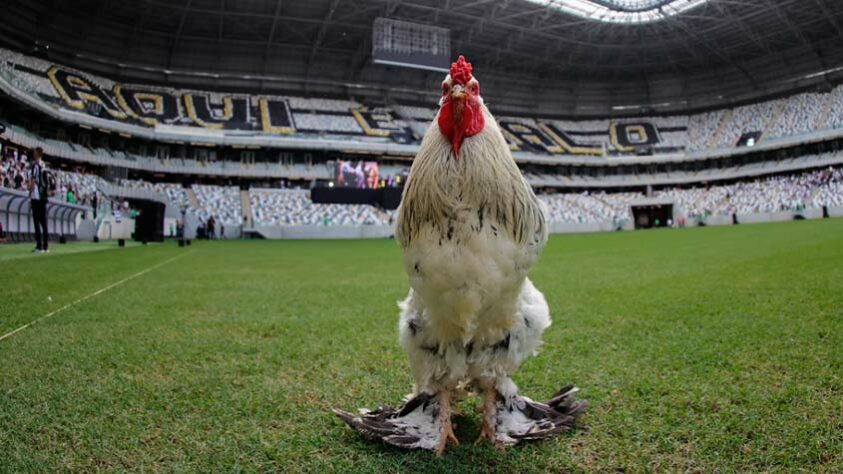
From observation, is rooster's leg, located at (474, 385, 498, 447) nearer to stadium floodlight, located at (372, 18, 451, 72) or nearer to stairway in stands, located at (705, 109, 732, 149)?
stadium floodlight, located at (372, 18, 451, 72)

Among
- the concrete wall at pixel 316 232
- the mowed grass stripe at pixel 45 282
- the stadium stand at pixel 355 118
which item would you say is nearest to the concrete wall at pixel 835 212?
the stadium stand at pixel 355 118

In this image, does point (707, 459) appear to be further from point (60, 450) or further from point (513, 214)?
point (60, 450)

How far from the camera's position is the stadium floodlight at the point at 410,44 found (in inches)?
1485

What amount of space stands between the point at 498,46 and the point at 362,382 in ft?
154

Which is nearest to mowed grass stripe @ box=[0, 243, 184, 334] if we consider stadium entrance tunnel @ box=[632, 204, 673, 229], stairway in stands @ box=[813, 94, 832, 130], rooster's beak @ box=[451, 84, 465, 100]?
rooster's beak @ box=[451, 84, 465, 100]

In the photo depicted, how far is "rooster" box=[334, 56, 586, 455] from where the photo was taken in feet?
6.69

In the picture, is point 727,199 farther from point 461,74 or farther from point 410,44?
point 461,74

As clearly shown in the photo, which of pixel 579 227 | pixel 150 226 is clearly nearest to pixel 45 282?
pixel 150 226

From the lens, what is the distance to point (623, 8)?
3669 centimetres

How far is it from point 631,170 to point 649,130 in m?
5.55

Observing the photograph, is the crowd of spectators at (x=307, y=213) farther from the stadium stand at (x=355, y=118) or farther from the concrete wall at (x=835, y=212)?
the concrete wall at (x=835, y=212)

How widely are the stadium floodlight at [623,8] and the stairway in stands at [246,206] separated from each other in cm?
2663

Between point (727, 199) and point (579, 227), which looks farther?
point (727, 199)

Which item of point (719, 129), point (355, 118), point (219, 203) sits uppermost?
point (719, 129)
